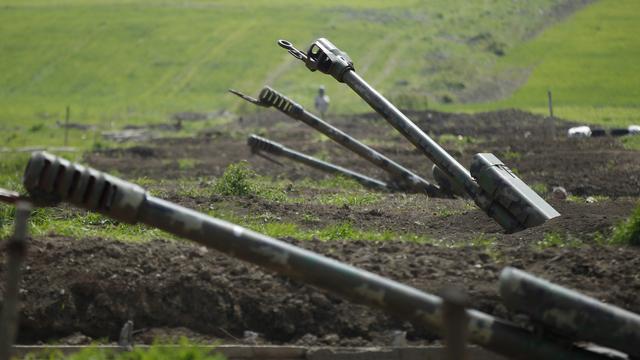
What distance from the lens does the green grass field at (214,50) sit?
63.9m

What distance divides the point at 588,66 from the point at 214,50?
23033 mm

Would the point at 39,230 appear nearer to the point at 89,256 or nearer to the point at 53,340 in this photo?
the point at 89,256

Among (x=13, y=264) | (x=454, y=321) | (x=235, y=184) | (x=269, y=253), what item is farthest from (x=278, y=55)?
(x=454, y=321)

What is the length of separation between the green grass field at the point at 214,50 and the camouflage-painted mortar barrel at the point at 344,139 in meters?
33.0

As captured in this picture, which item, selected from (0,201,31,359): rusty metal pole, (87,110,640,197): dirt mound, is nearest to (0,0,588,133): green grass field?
(87,110,640,197): dirt mound

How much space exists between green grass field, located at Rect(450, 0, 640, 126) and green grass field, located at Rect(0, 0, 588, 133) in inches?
108

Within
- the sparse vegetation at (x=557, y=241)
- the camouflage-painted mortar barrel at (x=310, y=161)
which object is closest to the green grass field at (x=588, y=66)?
the camouflage-painted mortar barrel at (x=310, y=161)

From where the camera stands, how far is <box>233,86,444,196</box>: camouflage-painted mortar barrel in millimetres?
20094

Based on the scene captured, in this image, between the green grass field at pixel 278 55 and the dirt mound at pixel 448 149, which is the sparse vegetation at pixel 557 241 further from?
the green grass field at pixel 278 55

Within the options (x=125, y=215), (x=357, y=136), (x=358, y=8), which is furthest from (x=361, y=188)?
(x=358, y=8)

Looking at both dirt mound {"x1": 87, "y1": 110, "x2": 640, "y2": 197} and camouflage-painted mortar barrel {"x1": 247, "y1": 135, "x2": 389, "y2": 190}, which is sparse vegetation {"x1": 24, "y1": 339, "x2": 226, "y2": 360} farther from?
dirt mound {"x1": 87, "y1": 110, "x2": 640, "y2": 197}

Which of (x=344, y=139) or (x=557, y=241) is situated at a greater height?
(x=557, y=241)

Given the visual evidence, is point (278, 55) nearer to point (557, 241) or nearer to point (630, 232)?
point (557, 241)

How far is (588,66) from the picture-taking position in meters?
61.7
